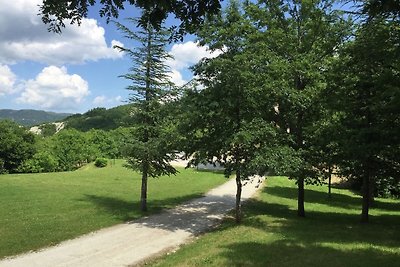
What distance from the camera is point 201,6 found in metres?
5.62

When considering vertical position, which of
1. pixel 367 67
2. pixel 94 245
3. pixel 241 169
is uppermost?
pixel 367 67

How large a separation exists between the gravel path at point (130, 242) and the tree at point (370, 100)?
8076mm

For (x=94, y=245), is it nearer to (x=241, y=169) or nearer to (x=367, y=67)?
(x=241, y=169)

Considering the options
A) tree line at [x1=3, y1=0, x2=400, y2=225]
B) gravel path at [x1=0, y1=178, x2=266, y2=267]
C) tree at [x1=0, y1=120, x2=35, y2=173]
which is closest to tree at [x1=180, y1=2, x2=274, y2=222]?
tree line at [x1=3, y1=0, x2=400, y2=225]

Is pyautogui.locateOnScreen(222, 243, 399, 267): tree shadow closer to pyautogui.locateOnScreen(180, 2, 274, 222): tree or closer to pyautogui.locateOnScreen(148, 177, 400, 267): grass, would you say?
pyautogui.locateOnScreen(148, 177, 400, 267): grass

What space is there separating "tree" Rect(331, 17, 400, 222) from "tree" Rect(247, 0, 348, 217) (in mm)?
1428

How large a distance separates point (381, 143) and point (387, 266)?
26.5ft

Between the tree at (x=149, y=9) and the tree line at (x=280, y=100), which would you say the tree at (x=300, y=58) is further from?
the tree at (x=149, y=9)

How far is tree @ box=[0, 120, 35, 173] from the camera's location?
61781mm

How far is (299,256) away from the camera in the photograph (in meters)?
12.6

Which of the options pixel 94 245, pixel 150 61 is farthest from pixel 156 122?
pixel 94 245

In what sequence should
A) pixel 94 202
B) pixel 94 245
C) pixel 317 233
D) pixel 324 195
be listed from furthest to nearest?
pixel 324 195, pixel 94 202, pixel 317 233, pixel 94 245

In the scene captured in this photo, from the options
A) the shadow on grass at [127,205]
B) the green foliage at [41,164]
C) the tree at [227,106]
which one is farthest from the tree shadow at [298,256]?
the green foliage at [41,164]

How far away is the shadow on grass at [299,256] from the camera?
11617 millimetres
